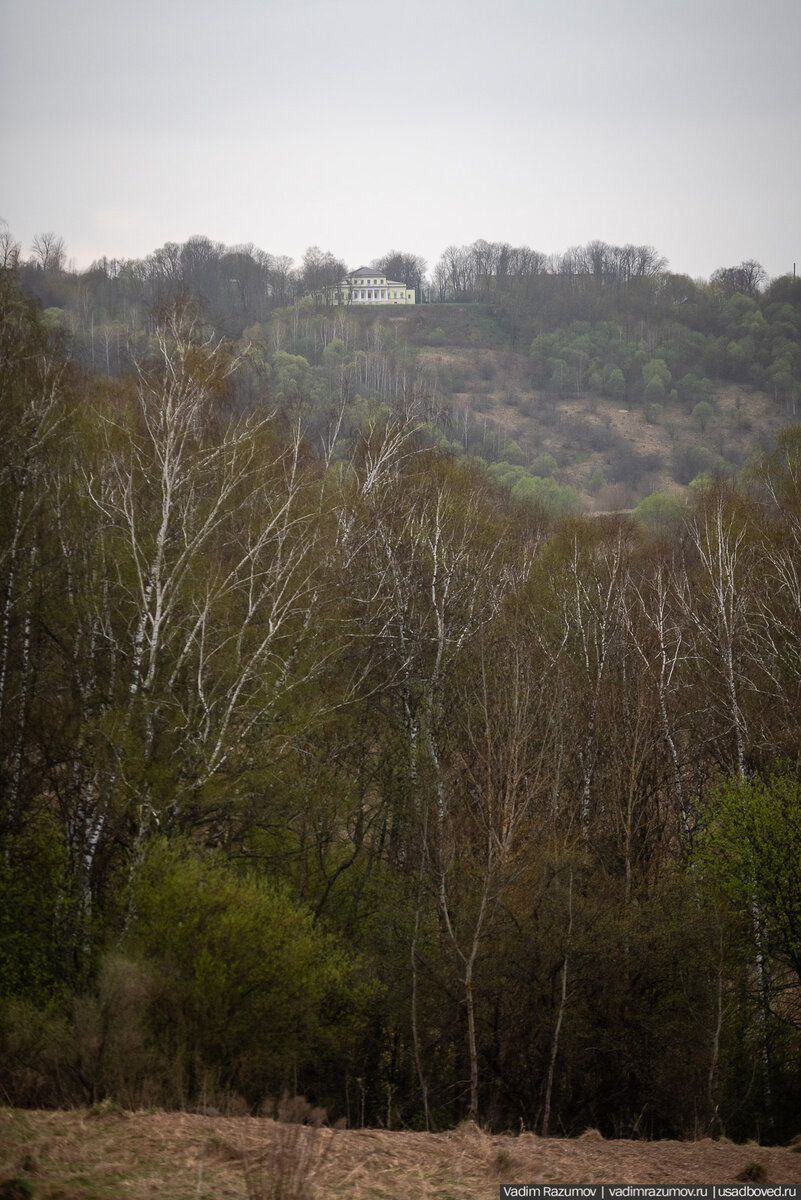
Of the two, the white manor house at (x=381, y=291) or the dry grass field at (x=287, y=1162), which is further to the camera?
the white manor house at (x=381, y=291)

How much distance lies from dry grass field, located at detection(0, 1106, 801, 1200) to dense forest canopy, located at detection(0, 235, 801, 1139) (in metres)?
2.12

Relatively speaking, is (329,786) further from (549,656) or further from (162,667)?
(549,656)

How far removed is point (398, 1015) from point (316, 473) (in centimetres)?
1831

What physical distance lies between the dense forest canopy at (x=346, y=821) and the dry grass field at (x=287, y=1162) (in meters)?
2.12

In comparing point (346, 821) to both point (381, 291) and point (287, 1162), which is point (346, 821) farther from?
point (381, 291)

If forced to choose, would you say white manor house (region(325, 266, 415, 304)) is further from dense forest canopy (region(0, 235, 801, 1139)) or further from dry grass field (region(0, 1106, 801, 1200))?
dry grass field (region(0, 1106, 801, 1200))

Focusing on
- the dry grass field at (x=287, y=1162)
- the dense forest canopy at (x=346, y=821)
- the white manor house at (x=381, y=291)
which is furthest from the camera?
the white manor house at (x=381, y=291)

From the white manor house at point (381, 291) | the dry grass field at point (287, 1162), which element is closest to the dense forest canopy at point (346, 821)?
the dry grass field at point (287, 1162)

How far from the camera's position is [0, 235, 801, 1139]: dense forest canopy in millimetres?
14055

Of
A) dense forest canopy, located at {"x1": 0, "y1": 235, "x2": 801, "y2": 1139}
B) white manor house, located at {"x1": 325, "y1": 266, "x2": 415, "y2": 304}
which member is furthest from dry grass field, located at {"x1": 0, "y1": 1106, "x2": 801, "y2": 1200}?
white manor house, located at {"x1": 325, "y1": 266, "x2": 415, "y2": 304}

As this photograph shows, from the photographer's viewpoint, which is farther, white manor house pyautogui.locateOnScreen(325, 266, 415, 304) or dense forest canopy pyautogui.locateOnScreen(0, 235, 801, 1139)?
white manor house pyautogui.locateOnScreen(325, 266, 415, 304)

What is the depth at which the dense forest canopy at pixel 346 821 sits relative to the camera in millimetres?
14055

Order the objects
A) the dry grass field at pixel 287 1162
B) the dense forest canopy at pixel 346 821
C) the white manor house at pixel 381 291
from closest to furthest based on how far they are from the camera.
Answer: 1. the dry grass field at pixel 287 1162
2. the dense forest canopy at pixel 346 821
3. the white manor house at pixel 381 291

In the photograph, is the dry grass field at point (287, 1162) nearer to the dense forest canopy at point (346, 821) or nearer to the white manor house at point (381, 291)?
the dense forest canopy at point (346, 821)
